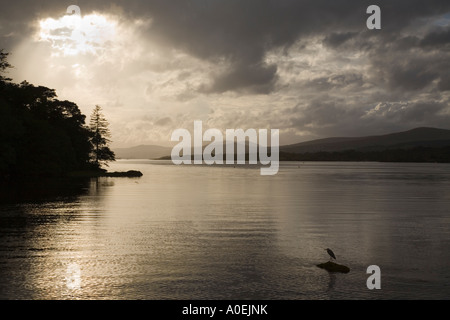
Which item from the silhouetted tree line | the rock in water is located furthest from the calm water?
the silhouetted tree line

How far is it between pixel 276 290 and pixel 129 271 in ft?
18.7

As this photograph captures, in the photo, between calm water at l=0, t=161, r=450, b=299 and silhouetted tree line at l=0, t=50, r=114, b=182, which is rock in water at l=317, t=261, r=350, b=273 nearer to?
calm water at l=0, t=161, r=450, b=299

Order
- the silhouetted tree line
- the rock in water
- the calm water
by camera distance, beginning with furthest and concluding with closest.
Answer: the silhouetted tree line, the rock in water, the calm water

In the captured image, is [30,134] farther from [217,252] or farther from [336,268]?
[336,268]

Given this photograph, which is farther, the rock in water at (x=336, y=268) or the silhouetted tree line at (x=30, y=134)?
the silhouetted tree line at (x=30, y=134)

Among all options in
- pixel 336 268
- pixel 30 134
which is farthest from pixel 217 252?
pixel 30 134

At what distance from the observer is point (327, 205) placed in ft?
138

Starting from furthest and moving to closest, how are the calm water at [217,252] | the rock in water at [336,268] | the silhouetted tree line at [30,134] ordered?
the silhouetted tree line at [30,134], the rock in water at [336,268], the calm water at [217,252]

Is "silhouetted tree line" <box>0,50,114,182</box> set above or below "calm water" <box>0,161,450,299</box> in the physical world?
above

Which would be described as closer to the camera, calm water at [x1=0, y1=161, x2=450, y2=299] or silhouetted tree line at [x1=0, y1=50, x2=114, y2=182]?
calm water at [x1=0, y1=161, x2=450, y2=299]

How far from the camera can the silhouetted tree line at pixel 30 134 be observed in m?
63.4

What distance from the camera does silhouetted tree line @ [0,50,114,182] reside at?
63.4 metres

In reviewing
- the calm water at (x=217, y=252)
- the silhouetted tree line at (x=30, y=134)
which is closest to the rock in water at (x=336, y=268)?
the calm water at (x=217, y=252)

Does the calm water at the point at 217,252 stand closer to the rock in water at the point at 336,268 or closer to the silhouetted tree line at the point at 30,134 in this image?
the rock in water at the point at 336,268
